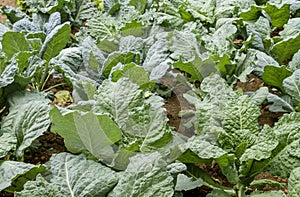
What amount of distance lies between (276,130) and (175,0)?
1840 millimetres

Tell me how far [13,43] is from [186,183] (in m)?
1.41

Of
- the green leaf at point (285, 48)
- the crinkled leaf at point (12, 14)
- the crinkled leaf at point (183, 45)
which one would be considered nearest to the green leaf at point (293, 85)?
the green leaf at point (285, 48)

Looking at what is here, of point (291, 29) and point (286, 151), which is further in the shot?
point (291, 29)

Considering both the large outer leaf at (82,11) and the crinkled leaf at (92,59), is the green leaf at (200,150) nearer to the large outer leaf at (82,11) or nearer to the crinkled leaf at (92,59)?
the crinkled leaf at (92,59)

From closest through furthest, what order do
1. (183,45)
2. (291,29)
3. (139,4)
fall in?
(183,45)
(291,29)
(139,4)

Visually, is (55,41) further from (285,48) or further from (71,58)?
(285,48)

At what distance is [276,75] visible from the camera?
304 cm

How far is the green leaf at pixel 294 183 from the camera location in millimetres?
2068

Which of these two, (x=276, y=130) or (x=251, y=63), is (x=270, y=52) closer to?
(x=251, y=63)

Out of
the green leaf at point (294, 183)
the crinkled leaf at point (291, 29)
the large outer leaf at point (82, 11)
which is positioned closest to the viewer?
the green leaf at point (294, 183)

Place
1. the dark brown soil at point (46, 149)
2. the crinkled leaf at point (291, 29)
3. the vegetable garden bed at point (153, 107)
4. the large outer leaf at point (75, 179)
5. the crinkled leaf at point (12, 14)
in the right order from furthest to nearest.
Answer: the crinkled leaf at point (12, 14), the crinkled leaf at point (291, 29), the dark brown soil at point (46, 149), the vegetable garden bed at point (153, 107), the large outer leaf at point (75, 179)

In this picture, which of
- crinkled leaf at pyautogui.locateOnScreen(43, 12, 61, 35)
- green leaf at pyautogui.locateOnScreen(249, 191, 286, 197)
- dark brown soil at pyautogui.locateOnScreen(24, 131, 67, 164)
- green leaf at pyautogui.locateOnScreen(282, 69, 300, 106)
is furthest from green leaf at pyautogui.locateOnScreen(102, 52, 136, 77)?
green leaf at pyautogui.locateOnScreen(249, 191, 286, 197)

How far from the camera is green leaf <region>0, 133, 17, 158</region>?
7.99ft

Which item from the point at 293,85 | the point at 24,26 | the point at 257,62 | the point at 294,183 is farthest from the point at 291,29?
the point at 24,26
